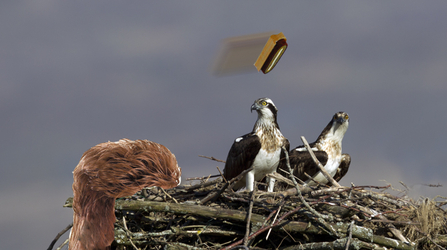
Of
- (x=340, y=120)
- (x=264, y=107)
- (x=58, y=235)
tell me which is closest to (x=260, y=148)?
(x=264, y=107)

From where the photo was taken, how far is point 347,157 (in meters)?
9.20

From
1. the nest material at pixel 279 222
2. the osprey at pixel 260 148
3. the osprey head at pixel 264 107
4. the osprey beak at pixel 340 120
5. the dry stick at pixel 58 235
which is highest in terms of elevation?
the osprey beak at pixel 340 120

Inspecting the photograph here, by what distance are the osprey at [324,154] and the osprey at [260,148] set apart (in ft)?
3.08

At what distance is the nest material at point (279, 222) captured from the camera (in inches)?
229

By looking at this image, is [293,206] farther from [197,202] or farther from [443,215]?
[443,215]

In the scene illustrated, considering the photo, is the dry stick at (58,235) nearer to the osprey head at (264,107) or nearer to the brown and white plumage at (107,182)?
the brown and white plumage at (107,182)

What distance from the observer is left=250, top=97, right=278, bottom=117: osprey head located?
7.50 m

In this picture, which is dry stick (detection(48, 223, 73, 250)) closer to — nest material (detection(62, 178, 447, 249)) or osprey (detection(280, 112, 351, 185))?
nest material (detection(62, 178, 447, 249))

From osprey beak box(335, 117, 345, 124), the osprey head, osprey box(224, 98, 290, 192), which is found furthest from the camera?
osprey beak box(335, 117, 345, 124)

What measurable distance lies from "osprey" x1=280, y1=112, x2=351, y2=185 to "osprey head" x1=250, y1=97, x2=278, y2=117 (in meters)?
1.23

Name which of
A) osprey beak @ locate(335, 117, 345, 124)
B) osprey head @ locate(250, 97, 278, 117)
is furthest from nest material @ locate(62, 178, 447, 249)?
osprey beak @ locate(335, 117, 345, 124)

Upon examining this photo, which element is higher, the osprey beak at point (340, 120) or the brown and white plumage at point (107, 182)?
the osprey beak at point (340, 120)

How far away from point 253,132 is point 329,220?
7.13ft

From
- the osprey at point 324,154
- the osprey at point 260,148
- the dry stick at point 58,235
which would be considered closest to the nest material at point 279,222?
the dry stick at point 58,235
